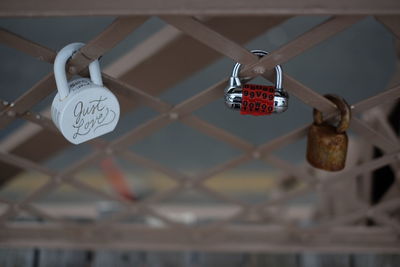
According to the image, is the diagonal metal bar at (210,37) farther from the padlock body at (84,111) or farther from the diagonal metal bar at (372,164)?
the diagonal metal bar at (372,164)

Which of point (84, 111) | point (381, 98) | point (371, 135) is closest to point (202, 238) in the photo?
point (371, 135)

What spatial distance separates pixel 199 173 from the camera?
1.53m

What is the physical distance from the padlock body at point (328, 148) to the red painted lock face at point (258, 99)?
0.23 m

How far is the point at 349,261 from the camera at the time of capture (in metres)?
1.68

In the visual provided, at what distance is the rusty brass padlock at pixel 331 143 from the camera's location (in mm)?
995

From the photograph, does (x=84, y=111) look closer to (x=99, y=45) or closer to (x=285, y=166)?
(x=99, y=45)

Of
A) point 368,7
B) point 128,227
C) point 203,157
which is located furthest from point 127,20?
point 203,157

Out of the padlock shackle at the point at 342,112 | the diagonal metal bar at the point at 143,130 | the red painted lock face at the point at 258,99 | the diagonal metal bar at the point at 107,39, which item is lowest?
the red painted lock face at the point at 258,99

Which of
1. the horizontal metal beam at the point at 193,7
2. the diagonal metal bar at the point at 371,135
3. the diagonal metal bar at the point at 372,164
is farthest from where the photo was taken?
the diagonal metal bar at the point at 372,164

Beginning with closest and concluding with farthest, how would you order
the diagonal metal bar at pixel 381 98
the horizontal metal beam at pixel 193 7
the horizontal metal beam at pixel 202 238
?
1. the horizontal metal beam at pixel 193 7
2. the diagonal metal bar at pixel 381 98
3. the horizontal metal beam at pixel 202 238

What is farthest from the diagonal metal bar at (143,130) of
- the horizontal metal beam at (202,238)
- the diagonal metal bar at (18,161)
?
the horizontal metal beam at (202,238)

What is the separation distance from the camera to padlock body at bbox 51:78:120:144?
780mm

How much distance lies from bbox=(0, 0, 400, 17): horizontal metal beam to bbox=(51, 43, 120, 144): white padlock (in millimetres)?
130

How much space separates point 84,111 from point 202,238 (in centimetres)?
97
